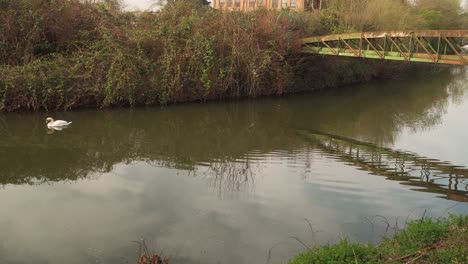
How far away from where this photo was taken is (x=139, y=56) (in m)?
18.8

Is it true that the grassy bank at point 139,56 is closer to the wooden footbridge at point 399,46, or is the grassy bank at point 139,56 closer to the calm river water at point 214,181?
the calm river water at point 214,181

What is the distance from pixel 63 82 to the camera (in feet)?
56.4

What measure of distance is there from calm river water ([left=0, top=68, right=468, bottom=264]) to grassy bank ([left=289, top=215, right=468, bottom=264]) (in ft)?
3.48

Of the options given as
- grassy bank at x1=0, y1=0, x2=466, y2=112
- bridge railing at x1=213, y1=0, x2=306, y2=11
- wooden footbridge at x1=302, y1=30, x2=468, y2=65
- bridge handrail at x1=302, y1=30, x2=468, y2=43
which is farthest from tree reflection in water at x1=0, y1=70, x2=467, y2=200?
bridge railing at x1=213, y1=0, x2=306, y2=11

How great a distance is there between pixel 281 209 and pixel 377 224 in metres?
1.76

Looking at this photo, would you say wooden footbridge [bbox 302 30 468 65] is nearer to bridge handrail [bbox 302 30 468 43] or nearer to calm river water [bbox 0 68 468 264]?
bridge handrail [bbox 302 30 468 43]

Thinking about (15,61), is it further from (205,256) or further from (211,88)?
(205,256)

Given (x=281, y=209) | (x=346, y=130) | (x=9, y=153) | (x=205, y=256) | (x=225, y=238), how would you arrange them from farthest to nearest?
(x=346, y=130)
(x=9, y=153)
(x=281, y=209)
(x=225, y=238)
(x=205, y=256)

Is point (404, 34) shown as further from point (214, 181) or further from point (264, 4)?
point (264, 4)

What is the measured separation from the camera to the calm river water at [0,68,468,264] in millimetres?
7098

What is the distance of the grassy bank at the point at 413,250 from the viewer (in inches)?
213

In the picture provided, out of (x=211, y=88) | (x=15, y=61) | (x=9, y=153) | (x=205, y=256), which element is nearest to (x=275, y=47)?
(x=211, y=88)

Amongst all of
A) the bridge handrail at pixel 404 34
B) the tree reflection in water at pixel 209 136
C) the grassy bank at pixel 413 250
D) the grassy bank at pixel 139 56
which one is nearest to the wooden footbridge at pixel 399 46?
the bridge handrail at pixel 404 34

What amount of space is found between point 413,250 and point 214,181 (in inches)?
207
